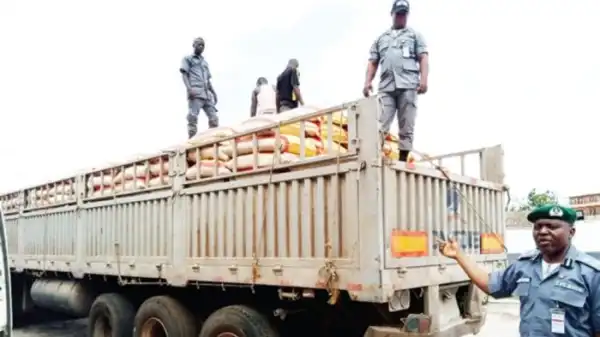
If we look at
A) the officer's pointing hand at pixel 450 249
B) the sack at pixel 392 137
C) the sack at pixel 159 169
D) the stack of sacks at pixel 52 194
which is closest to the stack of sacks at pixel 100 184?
the stack of sacks at pixel 52 194

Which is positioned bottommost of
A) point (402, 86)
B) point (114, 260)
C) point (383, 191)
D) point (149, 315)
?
point (149, 315)

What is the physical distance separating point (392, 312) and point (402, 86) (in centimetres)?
200

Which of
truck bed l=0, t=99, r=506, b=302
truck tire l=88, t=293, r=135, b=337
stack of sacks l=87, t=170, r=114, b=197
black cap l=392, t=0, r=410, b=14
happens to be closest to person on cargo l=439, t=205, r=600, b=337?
truck bed l=0, t=99, r=506, b=302

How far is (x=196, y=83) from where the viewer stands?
28.6ft

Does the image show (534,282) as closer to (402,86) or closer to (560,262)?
(560,262)

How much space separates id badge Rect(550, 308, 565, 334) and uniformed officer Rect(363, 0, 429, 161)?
2500 millimetres

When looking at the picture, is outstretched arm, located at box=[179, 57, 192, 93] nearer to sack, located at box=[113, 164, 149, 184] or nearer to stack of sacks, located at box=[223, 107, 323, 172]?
sack, located at box=[113, 164, 149, 184]

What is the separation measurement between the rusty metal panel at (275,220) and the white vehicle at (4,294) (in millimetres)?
1495

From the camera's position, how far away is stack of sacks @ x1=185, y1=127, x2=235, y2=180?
519 cm

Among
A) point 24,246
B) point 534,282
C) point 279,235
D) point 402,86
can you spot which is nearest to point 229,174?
point 279,235

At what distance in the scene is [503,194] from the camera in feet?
18.7

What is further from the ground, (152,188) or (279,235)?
(152,188)

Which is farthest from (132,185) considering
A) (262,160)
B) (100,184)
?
(262,160)

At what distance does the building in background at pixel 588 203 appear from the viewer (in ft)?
80.8
